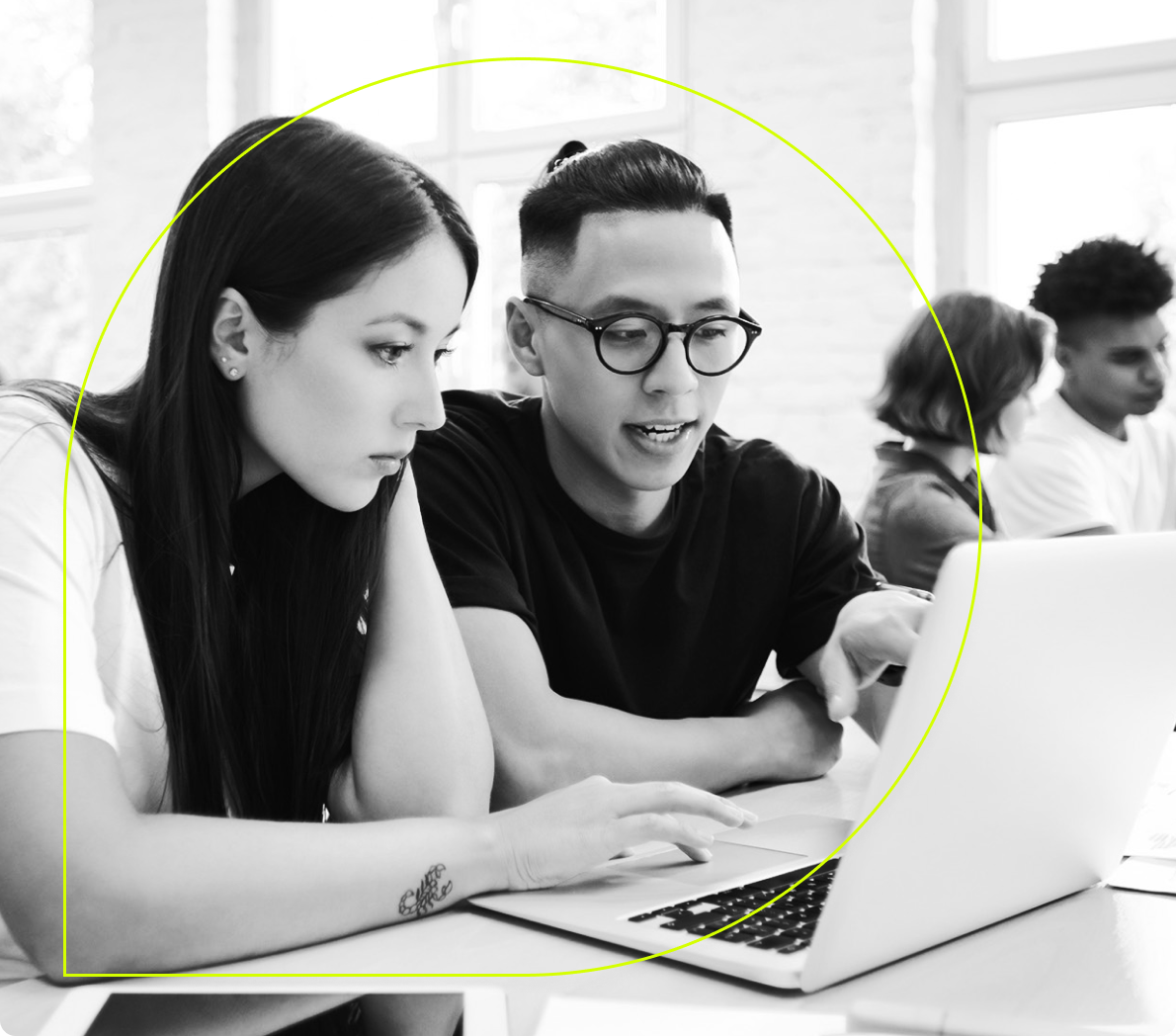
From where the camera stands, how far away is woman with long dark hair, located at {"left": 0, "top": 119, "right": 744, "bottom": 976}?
0.30m

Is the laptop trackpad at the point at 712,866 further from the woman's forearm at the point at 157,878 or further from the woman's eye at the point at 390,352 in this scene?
the woman's eye at the point at 390,352

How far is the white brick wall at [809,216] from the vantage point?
1.59 ft

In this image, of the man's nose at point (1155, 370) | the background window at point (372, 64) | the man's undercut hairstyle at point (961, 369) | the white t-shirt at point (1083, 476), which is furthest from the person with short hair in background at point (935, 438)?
the man's nose at point (1155, 370)

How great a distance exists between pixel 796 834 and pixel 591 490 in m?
0.21

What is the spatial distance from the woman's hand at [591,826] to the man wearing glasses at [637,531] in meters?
0.06

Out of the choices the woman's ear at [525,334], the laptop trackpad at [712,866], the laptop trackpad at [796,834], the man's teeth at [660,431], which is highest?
the woman's ear at [525,334]

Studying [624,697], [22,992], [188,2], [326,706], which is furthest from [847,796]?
[188,2]

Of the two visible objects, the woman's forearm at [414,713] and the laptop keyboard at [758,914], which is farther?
the woman's forearm at [414,713]

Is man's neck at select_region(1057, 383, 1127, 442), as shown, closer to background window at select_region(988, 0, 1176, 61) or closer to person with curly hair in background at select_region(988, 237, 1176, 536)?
person with curly hair in background at select_region(988, 237, 1176, 536)

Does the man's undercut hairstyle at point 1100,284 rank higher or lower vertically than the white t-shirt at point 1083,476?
higher

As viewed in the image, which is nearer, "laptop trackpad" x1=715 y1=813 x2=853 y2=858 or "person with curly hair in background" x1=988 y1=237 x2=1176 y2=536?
"laptop trackpad" x1=715 y1=813 x2=853 y2=858

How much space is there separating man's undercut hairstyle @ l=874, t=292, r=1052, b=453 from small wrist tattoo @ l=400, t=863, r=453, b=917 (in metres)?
0.23

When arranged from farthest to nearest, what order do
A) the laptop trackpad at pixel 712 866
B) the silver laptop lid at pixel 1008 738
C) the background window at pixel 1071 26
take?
the background window at pixel 1071 26
the laptop trackpad at pixel 712 866
the silver laptop lid at pixel 1008 738

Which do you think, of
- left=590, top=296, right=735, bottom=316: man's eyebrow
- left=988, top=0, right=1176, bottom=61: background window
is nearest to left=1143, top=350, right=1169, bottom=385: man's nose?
left=988, top=0, right=1176, bottom=61: background window
